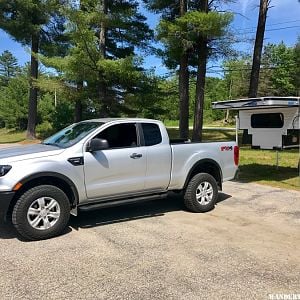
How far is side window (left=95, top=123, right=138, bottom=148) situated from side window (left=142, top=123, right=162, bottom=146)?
0.20 meters

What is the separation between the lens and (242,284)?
4.45m

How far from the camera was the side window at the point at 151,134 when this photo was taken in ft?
23.5

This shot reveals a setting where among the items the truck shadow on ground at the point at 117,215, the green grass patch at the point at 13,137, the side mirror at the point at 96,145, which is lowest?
the truck shadow on ground at the point at 117,215

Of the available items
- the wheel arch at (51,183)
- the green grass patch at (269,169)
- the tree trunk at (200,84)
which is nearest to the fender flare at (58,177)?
the wheel arch at (51,183)

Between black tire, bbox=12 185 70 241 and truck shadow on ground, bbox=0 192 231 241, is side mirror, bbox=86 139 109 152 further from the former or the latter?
truck shadow on ground, bbox=0 192 231 241

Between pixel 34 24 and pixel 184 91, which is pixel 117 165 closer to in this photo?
pixel 184 91

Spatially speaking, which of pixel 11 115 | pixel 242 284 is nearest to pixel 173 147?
pixel 242 284

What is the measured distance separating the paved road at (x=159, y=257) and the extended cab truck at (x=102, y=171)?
0.37 meters

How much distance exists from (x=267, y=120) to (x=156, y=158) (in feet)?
15.5

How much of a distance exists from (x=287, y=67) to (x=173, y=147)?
48.9 m

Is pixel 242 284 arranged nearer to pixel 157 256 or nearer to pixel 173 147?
pixel 157 256

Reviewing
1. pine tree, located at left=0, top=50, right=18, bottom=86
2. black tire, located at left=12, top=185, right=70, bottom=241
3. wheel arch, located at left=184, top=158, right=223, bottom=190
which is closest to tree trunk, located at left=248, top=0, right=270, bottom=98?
wheel arch, located at left=184, top=158, right=223, bottom=190

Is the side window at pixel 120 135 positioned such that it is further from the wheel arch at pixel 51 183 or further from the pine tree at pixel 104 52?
the pine tree at pixel 104 52

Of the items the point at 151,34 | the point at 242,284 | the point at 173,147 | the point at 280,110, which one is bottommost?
the point at 242,284
